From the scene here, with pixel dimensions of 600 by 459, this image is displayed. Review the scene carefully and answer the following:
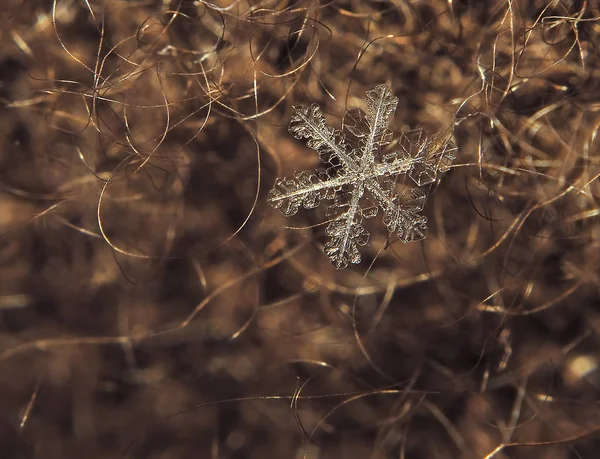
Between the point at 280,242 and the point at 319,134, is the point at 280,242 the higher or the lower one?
the lower one

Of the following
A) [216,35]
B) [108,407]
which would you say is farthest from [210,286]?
[216,35]

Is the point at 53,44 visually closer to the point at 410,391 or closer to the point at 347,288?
the point at 347,288

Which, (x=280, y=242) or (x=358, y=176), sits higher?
(x=358, y=176)

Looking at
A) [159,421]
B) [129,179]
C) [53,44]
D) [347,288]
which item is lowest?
[159,421]
